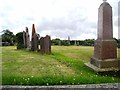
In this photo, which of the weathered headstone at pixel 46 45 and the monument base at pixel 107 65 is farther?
the weathered headstone at pixel 46 45

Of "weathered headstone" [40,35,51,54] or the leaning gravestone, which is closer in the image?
the leaning gravestone

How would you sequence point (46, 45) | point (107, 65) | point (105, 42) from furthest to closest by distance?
1. point (46, 45)
2. point (105, 42)
3. point (107, 65)

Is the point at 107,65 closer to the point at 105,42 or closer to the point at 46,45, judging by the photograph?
the point at 105,42

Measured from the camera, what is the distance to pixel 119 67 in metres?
10.9

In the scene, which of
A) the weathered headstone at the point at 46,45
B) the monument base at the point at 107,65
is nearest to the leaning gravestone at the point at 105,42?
the monument base at the point at 107,65

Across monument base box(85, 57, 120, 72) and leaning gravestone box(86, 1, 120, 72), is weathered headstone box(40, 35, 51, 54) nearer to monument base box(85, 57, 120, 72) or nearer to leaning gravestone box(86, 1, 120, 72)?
leaning gravestone box(86, 1, 120, 72)

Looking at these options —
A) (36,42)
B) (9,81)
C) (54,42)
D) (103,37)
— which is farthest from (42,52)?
(54,42)

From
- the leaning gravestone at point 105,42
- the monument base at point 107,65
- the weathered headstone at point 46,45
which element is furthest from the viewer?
the weathered headstone at point 46,45

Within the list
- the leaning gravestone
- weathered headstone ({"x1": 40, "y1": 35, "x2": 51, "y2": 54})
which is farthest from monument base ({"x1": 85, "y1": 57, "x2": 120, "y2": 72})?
weathered headstone ({"x1": 40, "y1": 35, "x2": 51, "y2": 54})

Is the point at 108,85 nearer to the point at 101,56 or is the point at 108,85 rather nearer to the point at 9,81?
the point at 9,81

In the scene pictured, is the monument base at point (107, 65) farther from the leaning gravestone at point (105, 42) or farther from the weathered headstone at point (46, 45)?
the weathered headstone at point (46, 45)

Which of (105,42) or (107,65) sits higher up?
(105,42)

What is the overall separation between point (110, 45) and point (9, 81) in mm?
5003

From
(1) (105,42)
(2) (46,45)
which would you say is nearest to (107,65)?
(1) (105,42)
